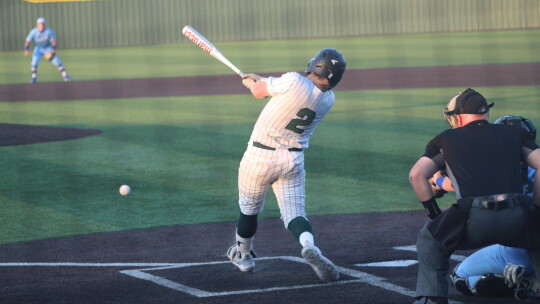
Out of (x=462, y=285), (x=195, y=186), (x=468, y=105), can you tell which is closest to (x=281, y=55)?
(x=195, y=186)

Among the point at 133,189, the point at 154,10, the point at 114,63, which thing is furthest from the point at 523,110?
the point at 154,10

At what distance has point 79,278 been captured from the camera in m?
6.29

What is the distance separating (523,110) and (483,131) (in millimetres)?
11623

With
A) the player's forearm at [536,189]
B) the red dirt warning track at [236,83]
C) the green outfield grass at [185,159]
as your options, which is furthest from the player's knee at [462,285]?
the red dirt warning track at [236,83]

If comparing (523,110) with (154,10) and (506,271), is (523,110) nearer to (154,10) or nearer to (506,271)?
(506,271)

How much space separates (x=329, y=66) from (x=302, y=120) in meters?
0.41

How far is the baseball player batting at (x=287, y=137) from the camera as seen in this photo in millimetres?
5984

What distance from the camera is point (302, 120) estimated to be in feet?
19.9

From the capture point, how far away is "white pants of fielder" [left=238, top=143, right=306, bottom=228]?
20.0ft

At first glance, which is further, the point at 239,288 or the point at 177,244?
the point at 177,244

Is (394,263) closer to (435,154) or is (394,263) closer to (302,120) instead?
(302,120)

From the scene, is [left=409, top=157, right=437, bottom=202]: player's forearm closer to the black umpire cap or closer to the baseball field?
the black umpire cap

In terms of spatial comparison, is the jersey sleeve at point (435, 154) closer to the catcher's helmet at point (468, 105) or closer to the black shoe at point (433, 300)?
the catcher's helmet at point (468, 105)

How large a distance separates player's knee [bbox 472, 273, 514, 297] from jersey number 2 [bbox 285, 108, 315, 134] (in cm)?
159
